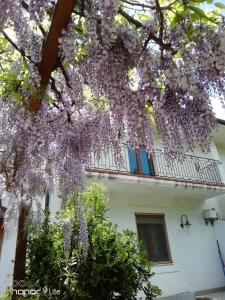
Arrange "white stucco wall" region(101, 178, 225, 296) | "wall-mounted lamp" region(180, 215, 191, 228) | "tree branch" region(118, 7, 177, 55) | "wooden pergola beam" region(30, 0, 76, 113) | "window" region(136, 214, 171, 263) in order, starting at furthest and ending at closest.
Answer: "wall-mounted lamp" region(180, 215, 191, 228), "window" region(136, 214, 171, 263), "white stucco wall" region(101, 178, 225, 296), "tree branch" region(118, 7, 177, 55), "wooden pergola beam" region(30, 0, 76, 113)

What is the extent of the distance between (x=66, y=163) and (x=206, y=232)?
719cm

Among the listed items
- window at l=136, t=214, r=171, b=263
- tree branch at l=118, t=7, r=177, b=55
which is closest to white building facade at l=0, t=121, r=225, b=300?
window at l=136, t=214, r=171, b=263

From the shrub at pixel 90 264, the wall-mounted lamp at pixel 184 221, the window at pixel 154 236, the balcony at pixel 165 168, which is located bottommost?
the shrub at pixel 90 264

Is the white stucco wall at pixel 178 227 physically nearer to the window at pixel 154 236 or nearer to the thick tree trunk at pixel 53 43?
the window at pixel 154 236

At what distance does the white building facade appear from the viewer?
24.9ft

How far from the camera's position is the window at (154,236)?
25.7ft

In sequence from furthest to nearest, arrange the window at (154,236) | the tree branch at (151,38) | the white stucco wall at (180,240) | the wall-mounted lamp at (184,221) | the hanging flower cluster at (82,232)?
the wall-mounted lamp at (184,221) < the window at (154,236) < the white stucco wall at (180,240) < the hanging flower cluster at (82,232) < the tree branch at (151,38)

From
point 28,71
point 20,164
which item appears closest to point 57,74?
point 28,71

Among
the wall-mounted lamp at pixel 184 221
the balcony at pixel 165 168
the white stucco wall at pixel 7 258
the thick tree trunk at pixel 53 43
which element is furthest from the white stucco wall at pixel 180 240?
the thick tree trunk at pixel 53 43

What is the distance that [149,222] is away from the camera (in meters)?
8.29

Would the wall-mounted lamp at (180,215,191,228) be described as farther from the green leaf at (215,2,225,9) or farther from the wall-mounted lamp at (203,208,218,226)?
the green leaf at (215,2,225,9)

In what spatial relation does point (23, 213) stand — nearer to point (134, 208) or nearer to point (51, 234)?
point (51, 234)

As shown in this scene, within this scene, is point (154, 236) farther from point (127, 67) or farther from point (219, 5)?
point (219, 5)

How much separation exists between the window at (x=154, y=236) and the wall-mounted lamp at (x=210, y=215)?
5.29 ft
